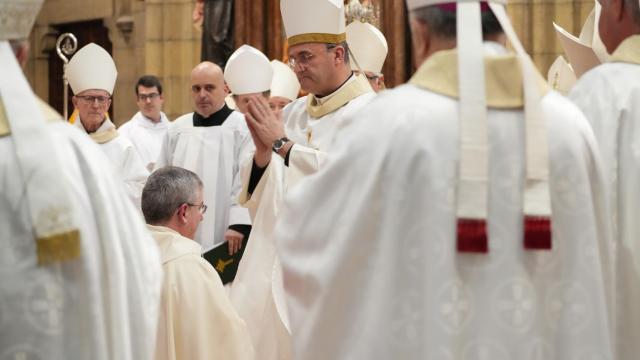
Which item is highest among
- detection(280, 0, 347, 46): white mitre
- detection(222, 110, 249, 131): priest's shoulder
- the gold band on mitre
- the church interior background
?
the church interior background

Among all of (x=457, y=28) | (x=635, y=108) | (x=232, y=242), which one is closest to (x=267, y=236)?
(x=232, y=242)

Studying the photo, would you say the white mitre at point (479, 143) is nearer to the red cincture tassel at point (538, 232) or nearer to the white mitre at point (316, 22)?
the red cincture tassel at point (538, 232)

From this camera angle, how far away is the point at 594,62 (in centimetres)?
431

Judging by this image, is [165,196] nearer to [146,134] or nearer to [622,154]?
[622,154]

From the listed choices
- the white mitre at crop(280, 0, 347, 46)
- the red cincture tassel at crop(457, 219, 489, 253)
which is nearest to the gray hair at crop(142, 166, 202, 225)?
the white mitre at crop(280, 0, 347, 46)

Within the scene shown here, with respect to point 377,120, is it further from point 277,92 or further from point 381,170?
point 277,92

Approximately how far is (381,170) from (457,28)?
40cm

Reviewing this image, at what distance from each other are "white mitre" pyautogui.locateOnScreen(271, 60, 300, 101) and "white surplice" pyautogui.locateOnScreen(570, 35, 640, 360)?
6.07 metres

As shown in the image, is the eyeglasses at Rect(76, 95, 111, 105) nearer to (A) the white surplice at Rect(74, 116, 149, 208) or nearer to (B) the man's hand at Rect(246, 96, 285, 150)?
(A) the white surplice at Rect(74, 116, 149, 208)

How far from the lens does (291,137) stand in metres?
5.73

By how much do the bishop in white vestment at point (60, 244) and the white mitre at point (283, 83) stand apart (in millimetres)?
6703

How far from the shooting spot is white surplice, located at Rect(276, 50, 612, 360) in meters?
2.85

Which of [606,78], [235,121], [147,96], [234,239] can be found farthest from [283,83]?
[606,78]

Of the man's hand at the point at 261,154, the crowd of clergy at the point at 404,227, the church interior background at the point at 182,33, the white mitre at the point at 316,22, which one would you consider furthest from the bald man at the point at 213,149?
the crowd of clergy at the point at 404,227
